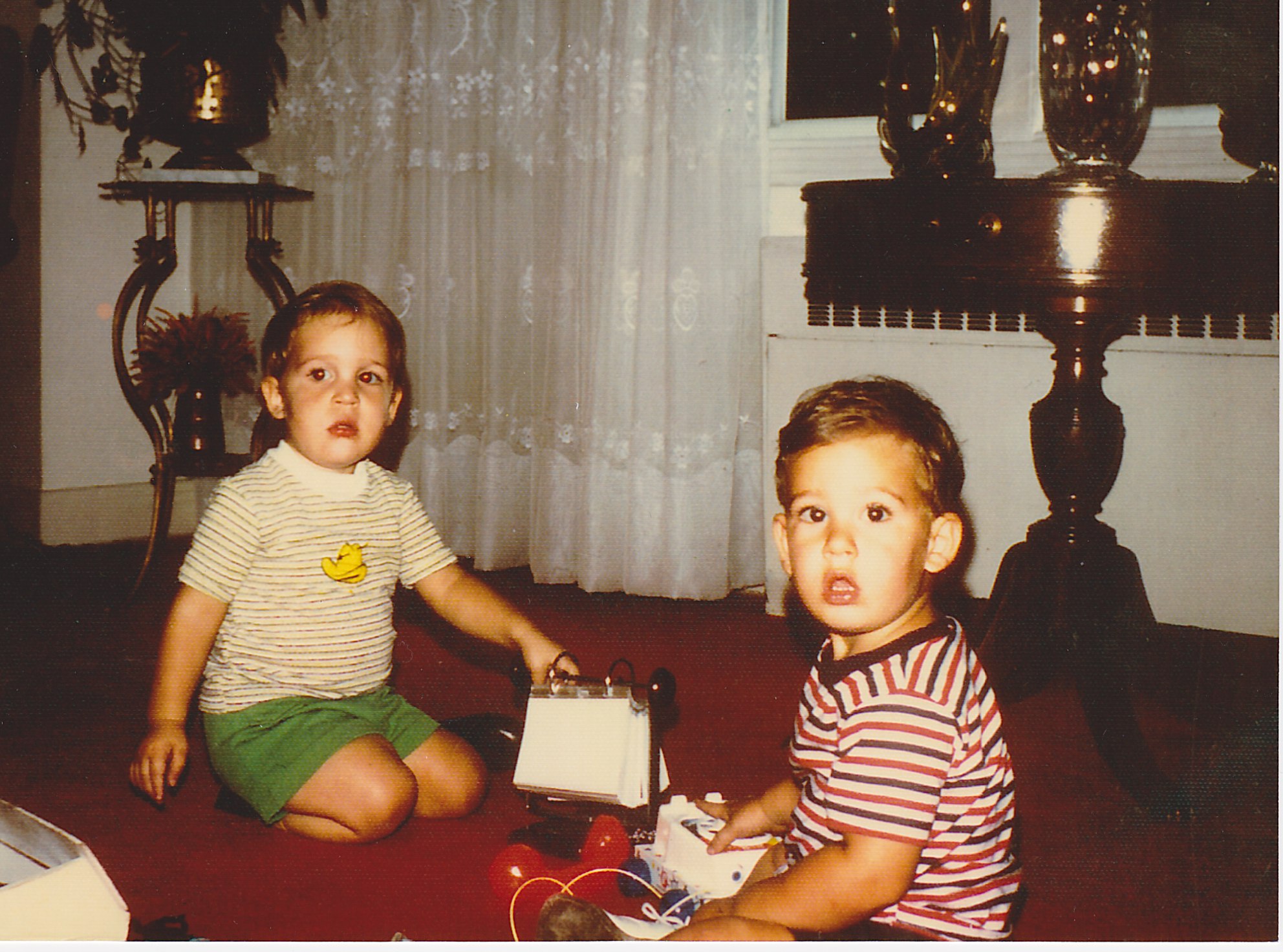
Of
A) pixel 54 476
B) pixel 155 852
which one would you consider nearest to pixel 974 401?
pixel 155 852

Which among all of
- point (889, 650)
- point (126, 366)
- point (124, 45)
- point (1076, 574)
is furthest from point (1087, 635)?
point (124, 45)

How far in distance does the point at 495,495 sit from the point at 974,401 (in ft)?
2.91

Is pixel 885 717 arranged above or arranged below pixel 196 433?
below

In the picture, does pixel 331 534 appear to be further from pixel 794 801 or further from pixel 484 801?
pixel 794 801

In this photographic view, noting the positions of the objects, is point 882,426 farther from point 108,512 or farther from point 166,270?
point 108,512

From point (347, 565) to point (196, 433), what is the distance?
35.9 inches

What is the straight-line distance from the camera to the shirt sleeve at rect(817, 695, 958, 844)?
751 mm

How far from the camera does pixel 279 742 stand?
1.08 metres

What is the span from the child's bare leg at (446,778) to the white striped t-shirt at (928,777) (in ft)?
1.38

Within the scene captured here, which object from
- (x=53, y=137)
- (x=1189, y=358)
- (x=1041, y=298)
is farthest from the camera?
(x=53, y=137)

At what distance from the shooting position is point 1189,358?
5.33ft

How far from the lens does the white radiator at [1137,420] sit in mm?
1593

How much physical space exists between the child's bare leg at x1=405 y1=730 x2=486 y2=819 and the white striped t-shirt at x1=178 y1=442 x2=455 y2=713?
0.10 metres

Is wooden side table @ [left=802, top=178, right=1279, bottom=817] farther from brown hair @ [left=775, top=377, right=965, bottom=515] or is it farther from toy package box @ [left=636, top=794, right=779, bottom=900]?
toy package box @ [left=636, top=794, right=779, bottom=900]
